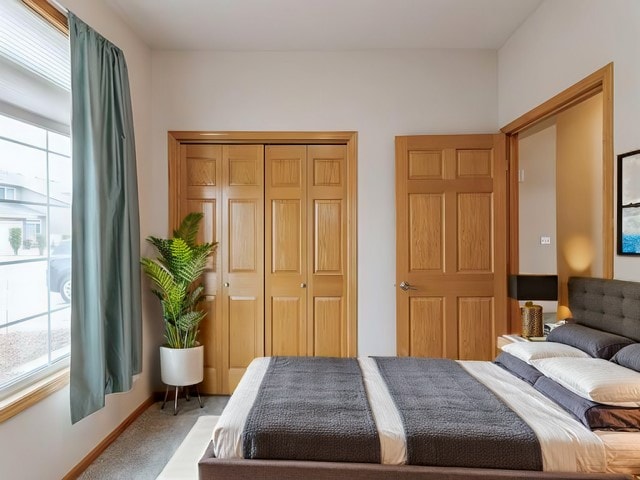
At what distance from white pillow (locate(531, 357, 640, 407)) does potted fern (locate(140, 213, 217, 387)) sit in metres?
2.56

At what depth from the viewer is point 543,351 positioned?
7.64 feet

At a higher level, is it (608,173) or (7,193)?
(608,173)

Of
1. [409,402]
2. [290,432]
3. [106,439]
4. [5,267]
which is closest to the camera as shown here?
[290,432]

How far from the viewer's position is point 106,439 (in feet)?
9.86

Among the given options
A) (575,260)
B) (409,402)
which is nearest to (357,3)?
(409,402)

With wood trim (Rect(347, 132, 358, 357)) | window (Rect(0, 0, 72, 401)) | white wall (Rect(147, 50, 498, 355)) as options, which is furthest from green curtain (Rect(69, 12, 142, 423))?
wood trim (Rect(347, 132, 358, 357))

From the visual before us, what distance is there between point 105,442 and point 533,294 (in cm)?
308

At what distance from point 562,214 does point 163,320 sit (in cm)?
398

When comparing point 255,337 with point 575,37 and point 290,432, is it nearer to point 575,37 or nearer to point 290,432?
point 290,432

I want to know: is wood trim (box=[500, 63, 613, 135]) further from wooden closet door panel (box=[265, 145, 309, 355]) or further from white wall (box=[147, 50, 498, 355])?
wooden closet door panel (box=[265, 145, 309, 355])

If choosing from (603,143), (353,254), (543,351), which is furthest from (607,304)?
(353,254)

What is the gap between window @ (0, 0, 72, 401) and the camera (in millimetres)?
2230

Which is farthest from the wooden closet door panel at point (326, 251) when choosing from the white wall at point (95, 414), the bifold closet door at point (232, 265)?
the white wall at point (95, 414)

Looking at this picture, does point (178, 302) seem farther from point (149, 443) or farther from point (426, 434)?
point (426, 434)
